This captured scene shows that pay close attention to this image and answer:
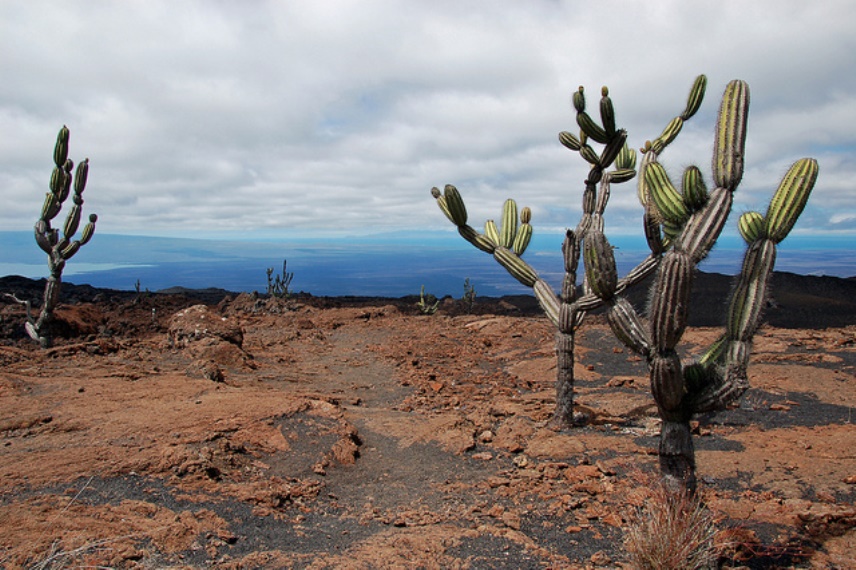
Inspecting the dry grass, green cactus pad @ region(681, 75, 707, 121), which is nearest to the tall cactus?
green cactus pad @ region(681, 75, 707, 121)

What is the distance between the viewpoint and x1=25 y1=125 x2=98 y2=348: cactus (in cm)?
1099

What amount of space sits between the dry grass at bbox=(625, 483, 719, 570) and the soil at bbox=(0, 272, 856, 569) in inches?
11.5

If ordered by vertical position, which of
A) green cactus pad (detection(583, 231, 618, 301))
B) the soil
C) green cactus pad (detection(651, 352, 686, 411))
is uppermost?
green cactus pad (detection(583, 231, 618, 301))

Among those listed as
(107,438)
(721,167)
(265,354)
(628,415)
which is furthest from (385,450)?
(265,354)

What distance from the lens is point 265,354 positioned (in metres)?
12.3

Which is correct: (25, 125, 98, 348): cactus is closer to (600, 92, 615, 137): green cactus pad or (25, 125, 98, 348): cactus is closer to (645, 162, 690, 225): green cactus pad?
(600, 92, 615, 137): green cactus pad

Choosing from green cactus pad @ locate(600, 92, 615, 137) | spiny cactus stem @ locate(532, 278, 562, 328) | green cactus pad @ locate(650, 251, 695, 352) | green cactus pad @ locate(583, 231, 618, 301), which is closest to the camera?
green cactus pad @ locate(650, 251, 695, 352)

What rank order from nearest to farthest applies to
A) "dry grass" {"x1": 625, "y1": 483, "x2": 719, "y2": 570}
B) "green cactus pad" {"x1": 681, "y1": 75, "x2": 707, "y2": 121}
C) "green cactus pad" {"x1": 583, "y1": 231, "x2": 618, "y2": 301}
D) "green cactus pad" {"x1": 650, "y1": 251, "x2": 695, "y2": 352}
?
"dry grass" {"x1": 625, "y1": 483, "x2": 719, "y2": 570}
"green cactus pad" {"x1": 650, "y1": 251, "x2": 695, "y2": 352}
"green cactus pad" {"x1": 583, "y1": 231, "x2": 618, "y2": 301}
"green cactus pad" {"x1": 681, "y1": 75, "x2": 707, "y2": 121}

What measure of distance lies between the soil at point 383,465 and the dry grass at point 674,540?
0.96 feet

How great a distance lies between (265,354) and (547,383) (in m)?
6.21

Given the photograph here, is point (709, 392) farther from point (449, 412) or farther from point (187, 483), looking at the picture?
point (449, 412)

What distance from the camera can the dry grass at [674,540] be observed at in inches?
124

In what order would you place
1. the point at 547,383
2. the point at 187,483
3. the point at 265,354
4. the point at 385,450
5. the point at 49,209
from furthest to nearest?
the point at 265,354
the point at 49,209
the point at 547,383
the point at 385,450
the point at 187,483

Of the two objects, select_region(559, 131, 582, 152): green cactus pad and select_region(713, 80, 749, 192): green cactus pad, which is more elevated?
select_region(559, 131, 582, 152): green cactus pad
